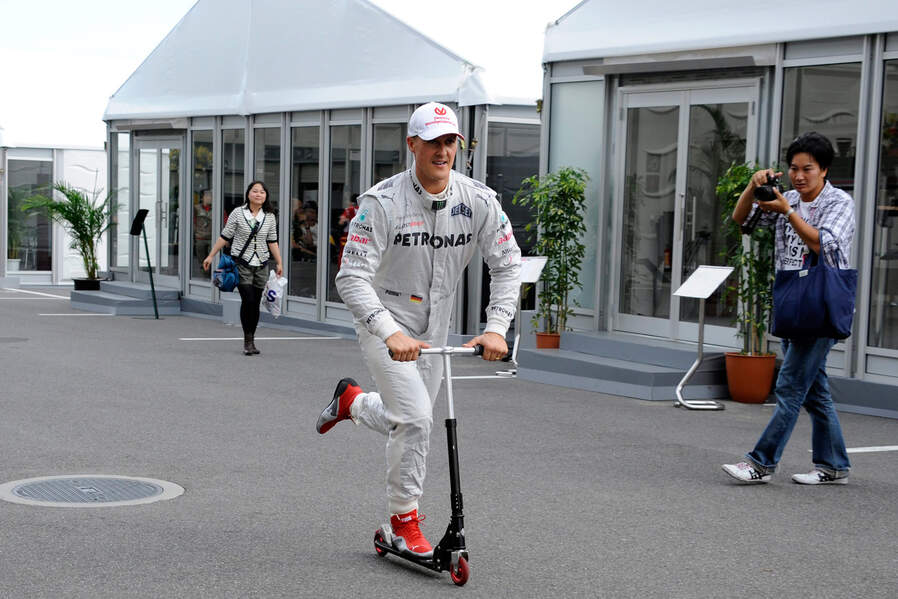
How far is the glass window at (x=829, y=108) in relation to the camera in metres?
11.1

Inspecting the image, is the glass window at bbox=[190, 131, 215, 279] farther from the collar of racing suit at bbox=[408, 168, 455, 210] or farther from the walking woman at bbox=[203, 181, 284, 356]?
the collar of racing suit at bbox=[408, 168, 455, 210]

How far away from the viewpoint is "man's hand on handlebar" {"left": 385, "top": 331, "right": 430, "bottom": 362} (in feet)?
16.4

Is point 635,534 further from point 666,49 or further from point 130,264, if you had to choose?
point 130,264

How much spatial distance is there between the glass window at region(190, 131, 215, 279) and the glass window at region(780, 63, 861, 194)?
426 inches

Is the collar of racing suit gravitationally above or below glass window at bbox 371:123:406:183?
below

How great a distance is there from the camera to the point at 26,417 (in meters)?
9.18

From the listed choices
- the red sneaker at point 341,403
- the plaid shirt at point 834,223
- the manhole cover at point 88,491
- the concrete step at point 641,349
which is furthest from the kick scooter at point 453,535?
Result: the concrete step at point 641,349

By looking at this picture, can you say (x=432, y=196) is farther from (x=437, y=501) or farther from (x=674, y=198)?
(x=674, y=198)

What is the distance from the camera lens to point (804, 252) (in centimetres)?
729

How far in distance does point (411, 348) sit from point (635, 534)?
179 centimetres

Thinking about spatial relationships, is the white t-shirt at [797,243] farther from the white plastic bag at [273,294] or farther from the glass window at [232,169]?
the glass window at [232,169]

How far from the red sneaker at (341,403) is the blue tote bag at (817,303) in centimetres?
257

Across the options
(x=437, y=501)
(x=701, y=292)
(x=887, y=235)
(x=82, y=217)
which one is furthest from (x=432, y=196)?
(x=82, y=217)

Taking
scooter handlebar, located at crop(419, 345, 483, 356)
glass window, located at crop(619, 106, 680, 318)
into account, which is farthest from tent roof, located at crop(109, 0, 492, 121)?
scooter handlebar, located at crop(419, 345, 483, 356)
